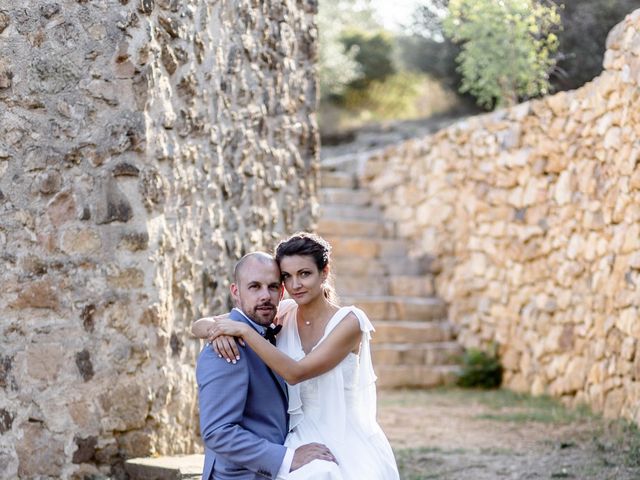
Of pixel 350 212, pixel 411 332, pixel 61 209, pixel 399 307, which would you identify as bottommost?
pixel 411 332

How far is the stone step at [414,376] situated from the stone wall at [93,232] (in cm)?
384

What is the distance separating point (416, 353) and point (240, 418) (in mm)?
5557

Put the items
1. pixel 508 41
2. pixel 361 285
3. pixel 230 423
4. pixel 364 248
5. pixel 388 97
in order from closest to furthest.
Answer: pixel 230 423
pixel 508 41
pixel 361 285
pixel 364 248
pixel 388 97

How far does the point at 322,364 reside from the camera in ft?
9.94

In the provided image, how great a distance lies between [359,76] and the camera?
15.9 m

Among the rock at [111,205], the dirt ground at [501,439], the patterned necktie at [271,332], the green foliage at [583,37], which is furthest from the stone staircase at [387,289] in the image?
the patterned necktie at [271,332]

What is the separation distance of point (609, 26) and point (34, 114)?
6239 millimetres

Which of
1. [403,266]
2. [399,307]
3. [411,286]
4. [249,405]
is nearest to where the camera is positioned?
[249,405]

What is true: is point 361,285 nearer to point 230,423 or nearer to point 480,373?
point 480,373

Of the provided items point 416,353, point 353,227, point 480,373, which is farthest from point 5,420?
point 353,227

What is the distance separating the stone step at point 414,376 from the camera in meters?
8.07

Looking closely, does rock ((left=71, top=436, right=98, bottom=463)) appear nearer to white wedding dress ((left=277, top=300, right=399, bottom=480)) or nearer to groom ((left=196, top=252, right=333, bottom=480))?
groom ((left=196, top=252, right=333, bottom=480))

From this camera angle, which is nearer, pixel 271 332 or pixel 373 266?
pixel 271 332

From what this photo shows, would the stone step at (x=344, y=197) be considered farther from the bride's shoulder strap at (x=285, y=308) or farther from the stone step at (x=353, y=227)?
the bride's shoulder strap at (x=285, y=308)
